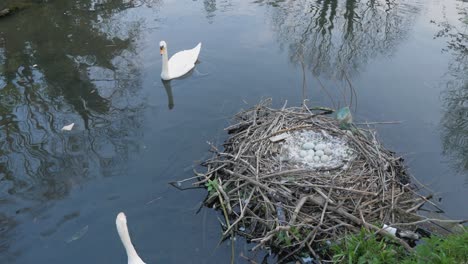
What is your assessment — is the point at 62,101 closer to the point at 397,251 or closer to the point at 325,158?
the point at 325,158

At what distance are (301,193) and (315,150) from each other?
117 cm

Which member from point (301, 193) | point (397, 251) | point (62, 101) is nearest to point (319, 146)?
point (301, 193)

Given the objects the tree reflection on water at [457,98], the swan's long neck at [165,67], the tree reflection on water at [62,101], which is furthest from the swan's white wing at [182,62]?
the tree reflection on water at [457,98]

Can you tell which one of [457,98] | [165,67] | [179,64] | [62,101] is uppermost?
[165,67]

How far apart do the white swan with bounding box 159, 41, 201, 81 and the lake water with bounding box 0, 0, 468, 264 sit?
260 millimetres

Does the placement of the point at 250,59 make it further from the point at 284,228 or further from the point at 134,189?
the point at 284,228

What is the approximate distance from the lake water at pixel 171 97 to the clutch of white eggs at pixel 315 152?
5.87ft

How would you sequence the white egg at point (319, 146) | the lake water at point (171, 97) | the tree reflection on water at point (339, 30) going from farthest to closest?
1. the tree reflection on water at point (339, 30)
2. the white egg at point (319, 146)
3. the lake water at point (171, 97)

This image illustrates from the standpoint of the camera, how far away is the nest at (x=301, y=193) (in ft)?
18.8

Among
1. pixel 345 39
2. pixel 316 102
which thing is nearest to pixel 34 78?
pixel 316 102

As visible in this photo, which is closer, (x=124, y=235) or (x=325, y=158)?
(x=124, y=235)

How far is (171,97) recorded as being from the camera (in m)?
9.63

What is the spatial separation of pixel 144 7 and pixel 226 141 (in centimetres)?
862

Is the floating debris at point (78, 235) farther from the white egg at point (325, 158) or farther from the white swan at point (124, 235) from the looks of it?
the white egg at point (325, 158)
